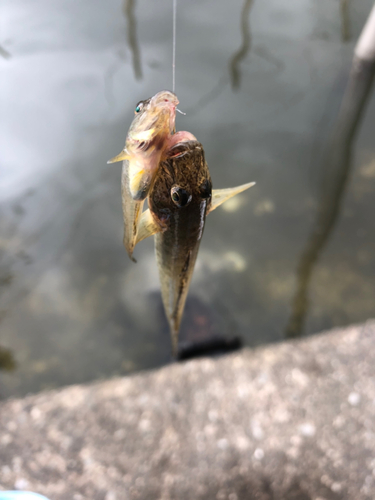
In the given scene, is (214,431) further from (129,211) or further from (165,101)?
(165,101)

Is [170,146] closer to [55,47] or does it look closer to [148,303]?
[148,303]

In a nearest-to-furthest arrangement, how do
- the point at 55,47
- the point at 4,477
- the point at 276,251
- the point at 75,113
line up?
the point at 4,477 < the point at 276,251 < the point at 75,113 < the point at 55,47

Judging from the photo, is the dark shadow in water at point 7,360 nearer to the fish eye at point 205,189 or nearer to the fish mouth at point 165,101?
the fish eye at point 205,189

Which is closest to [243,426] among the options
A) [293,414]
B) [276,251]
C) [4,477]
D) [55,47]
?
[293,414]

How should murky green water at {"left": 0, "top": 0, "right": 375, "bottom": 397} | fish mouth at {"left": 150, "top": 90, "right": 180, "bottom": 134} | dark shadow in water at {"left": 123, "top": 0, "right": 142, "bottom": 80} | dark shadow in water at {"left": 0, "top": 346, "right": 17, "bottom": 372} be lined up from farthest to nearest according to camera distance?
dark shadow in water at {"left": 123, "top": 0, "right": 142, "bottom": 80}, murky green water at {"left": 0, "top": 0, "right": 375, "bottom": 397}, dark shadow in water at {"left": 0, "top": 346, "right": 17, "bottom": 372}, fish mouth at {"left": 150, "top": 90, "right": 180, "bottom": 134}

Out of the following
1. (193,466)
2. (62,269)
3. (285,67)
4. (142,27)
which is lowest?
(193,466)

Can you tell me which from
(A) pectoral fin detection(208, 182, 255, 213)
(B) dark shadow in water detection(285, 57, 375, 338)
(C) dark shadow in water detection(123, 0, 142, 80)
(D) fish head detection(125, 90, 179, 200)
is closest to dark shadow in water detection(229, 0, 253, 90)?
(C) dark shadow in water detection(123, 0, 142, 80)

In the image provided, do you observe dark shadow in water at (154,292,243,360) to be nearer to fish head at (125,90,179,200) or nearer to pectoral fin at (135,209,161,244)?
pectoral fin at (135,209,161,244)
